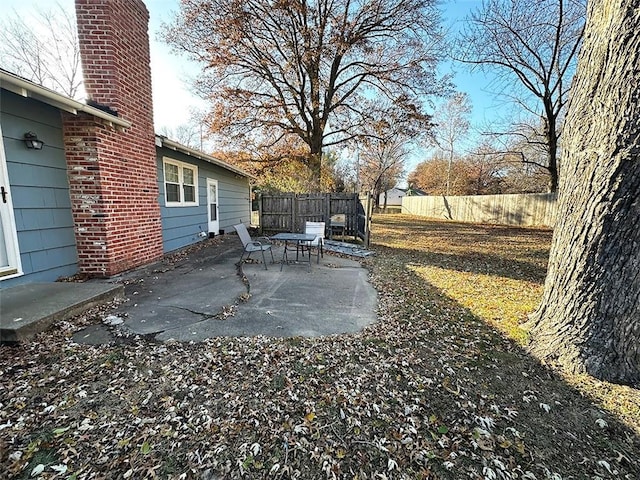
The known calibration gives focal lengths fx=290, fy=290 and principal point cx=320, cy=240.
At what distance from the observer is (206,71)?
11.6m

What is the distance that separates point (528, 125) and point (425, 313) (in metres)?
15.0

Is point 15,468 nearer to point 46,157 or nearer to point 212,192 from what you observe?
point 46,157

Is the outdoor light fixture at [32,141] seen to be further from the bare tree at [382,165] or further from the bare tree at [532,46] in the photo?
the bare tree at [382,165]

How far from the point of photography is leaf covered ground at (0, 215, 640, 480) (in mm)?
1568

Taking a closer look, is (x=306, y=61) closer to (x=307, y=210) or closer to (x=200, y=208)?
(x=307, y=210)

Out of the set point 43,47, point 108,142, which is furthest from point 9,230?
point 43,47

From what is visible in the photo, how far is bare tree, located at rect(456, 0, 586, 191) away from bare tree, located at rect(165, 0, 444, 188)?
1.82 m

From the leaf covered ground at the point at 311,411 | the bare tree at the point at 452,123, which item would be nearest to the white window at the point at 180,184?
the leaf covered ground at the point at 311,411

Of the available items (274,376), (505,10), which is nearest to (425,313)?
(274,376)

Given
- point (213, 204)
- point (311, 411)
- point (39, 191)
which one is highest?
point (39, 191)

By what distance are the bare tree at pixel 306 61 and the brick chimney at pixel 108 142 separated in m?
6.46

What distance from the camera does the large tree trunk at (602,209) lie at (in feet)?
6.80

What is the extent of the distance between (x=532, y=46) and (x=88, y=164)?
50.1 feet

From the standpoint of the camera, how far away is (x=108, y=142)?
4.50 metres
